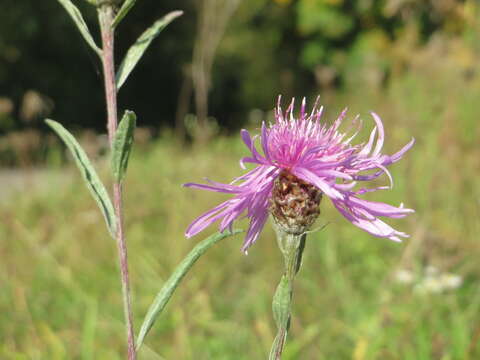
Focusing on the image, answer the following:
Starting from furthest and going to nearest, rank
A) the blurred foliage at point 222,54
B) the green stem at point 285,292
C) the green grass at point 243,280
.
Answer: the blurred foliage at point 222,54 → the green grass at point 243,280 → the green stem at point 285,292

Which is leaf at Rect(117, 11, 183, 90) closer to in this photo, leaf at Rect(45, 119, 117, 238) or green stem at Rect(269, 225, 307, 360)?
leaf at Rect(45, 119, 117, 238)

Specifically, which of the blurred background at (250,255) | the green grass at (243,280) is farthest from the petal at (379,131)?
the green grass at (243,280)

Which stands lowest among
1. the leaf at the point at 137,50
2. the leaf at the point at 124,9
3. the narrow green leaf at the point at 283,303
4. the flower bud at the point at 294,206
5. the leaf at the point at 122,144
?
the narrow green leaf at the point at 283,303

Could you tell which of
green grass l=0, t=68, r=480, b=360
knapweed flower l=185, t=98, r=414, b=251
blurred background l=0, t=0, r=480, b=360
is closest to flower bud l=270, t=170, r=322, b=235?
knapweed flower l=185, t=98, r=414, b=251

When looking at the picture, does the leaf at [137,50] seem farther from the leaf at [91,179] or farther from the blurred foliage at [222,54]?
the blurred foliage at [222,54]

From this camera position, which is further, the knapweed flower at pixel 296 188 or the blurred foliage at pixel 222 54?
the blurred foliage at pixel 222 54

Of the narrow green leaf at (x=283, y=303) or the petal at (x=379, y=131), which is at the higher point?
the petal at (x=379, y=131)

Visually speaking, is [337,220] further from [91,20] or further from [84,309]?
[91,20]
